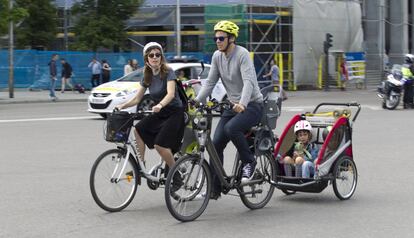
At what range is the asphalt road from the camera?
6.71 m

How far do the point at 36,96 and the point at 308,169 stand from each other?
24.2m

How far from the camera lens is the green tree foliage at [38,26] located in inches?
1485

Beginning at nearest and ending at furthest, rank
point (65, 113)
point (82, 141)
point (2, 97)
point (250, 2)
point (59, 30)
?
point (82, 141), point (65, 113), point (2, 97), point (250, 2), point (59, 30)

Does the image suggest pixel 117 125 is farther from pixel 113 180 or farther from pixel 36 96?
pixel 36 96

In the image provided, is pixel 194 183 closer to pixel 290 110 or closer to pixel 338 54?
pixel 290 110

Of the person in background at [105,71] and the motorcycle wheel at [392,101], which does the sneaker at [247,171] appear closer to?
the motorcycle wheel at [392,101]

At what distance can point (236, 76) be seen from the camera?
738 centimetres

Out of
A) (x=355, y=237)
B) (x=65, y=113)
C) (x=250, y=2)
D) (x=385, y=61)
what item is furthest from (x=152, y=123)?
(x=385, y=61)

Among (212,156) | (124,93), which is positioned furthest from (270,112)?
(124,93)

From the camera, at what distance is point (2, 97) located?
29.9 metres

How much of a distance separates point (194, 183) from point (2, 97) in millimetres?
24314

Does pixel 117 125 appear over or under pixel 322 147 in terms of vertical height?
over

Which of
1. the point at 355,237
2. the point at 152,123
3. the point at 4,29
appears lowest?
the point at 355,237

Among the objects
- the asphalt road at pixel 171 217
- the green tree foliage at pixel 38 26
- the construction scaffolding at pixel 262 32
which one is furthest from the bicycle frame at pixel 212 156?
the green tree foliage at pixel 38 26
